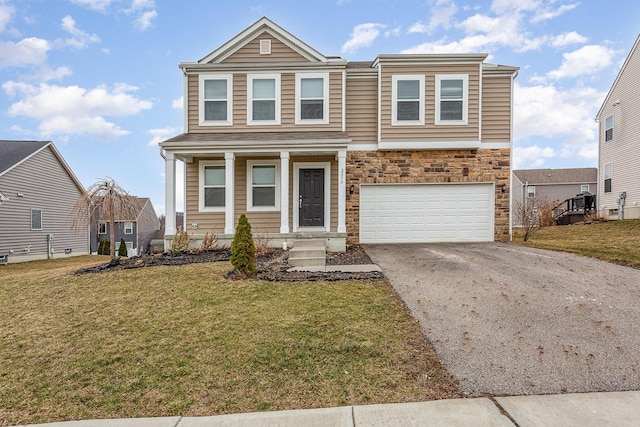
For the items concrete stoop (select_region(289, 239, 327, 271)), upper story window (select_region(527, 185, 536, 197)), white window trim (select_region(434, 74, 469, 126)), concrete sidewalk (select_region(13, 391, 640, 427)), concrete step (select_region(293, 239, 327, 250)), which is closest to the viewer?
concrete sidewalk (select_region(13, 391, 640, 427))

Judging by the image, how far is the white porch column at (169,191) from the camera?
11.0 metres

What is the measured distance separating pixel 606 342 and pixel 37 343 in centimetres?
680

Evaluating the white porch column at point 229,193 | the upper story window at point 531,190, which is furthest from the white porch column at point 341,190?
the upper story window at point 531,190

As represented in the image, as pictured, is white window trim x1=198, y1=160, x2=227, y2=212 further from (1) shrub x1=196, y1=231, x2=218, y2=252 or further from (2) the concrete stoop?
(2) the concrete stoop

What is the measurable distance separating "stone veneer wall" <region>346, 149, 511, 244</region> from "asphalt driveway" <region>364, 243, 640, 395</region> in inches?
174

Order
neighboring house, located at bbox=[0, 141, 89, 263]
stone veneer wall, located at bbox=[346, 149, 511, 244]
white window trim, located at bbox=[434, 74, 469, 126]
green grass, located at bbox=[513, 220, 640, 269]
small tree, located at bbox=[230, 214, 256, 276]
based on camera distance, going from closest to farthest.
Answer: small tree, located at bbox=[230, 214, 256, 276] < green grass, located at bbox=[513, 220, 640, 269] < white window trim, located at bbox=[434, 74, 469, 126] < stone veneer wall, located at bbox=[346, 149, 511, 244] < neighboring house, located at bbox=[0, 141, 89, 263]

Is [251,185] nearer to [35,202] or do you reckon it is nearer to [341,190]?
[341,190]

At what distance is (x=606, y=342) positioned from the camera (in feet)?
13.2

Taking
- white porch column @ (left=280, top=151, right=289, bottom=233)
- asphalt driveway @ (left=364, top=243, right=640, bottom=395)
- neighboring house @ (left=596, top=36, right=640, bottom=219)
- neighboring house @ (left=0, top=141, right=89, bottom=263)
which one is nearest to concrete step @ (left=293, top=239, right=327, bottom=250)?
white porch column @ (left=280, top=151, right=289, bottom=233)

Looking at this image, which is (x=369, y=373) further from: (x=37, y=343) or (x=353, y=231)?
(x=353, y=231)

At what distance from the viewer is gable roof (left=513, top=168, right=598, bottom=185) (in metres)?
37.2

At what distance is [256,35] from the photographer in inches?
482

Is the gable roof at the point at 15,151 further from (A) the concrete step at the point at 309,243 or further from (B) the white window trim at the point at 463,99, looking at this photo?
(B) the white window trim at the point at 463,99

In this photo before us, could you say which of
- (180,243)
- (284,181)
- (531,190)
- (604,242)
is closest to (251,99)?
(284,181)
